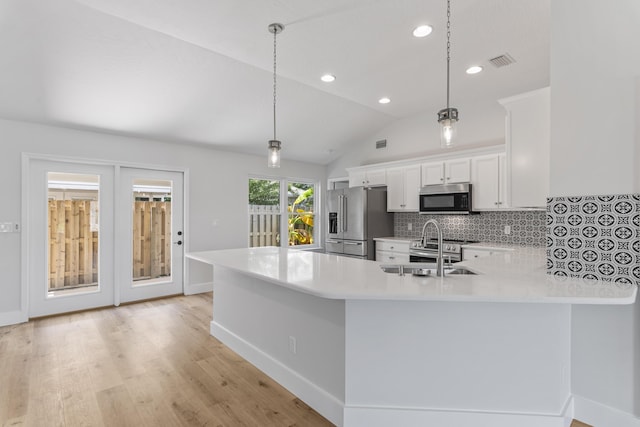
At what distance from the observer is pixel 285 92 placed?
165 inches

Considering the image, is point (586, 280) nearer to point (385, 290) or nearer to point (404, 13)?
point (385, 290)

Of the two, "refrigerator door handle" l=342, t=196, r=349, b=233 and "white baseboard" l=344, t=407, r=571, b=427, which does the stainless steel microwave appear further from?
"white baseboard" l=344, t=407, r=571, b=427

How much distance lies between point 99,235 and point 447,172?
487 centimetres

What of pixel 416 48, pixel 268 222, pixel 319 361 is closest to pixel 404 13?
pixel 416 48

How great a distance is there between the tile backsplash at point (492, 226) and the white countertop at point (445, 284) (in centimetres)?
188

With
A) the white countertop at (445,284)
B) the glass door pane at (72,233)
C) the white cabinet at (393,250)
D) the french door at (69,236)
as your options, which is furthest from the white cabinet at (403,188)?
the glass door pane at (72,233)

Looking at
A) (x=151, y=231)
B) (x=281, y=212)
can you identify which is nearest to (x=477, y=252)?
(x=281, y=212)

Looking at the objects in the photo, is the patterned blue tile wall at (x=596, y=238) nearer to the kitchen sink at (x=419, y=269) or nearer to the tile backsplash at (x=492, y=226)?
the kitchen sink at (x=419, y=269)

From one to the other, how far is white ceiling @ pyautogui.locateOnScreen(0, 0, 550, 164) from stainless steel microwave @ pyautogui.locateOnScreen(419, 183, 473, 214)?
1241 millimetres

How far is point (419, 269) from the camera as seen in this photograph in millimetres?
2318

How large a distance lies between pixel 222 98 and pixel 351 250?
304 cm

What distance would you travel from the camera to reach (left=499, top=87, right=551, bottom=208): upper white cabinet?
8.02ft

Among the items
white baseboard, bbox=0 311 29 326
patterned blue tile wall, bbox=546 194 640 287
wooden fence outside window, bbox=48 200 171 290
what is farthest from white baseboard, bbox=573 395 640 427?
white baseboard, bbox=0 311 29 326

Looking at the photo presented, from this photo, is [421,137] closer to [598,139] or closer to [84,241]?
[598,139]
